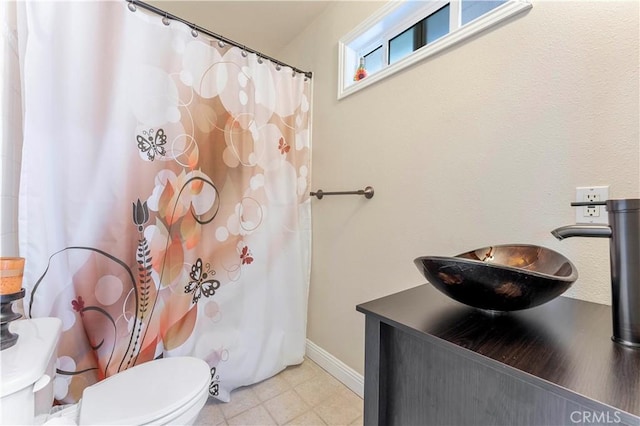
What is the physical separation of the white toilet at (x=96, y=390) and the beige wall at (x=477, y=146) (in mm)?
946

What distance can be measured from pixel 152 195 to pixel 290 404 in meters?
1.33

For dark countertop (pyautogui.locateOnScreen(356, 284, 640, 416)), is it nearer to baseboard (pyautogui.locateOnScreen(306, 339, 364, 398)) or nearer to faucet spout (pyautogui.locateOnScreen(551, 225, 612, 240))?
faucet spout (pyautogui.locateOnScreen(551, 225, 612, 240))

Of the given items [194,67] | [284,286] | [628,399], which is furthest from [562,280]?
[194,67]

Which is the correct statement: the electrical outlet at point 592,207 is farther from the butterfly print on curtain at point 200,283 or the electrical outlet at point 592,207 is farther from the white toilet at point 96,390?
the butterfly print on curtain at point 200,283

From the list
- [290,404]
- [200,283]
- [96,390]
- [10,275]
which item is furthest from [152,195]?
[290,404]

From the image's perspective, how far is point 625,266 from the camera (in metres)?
0.56

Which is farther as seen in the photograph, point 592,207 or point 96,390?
point 96,390

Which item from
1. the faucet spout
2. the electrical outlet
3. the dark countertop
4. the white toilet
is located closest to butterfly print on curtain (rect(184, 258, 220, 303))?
the white toilet

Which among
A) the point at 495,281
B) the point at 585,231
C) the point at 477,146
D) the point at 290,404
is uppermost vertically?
the point at 477,146

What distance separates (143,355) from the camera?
Answer: 1289mm

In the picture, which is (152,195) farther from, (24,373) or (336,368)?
(336,368)

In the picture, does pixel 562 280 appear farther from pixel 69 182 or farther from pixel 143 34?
pixel 143 34

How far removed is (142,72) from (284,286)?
140 cm

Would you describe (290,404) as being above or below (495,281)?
below
